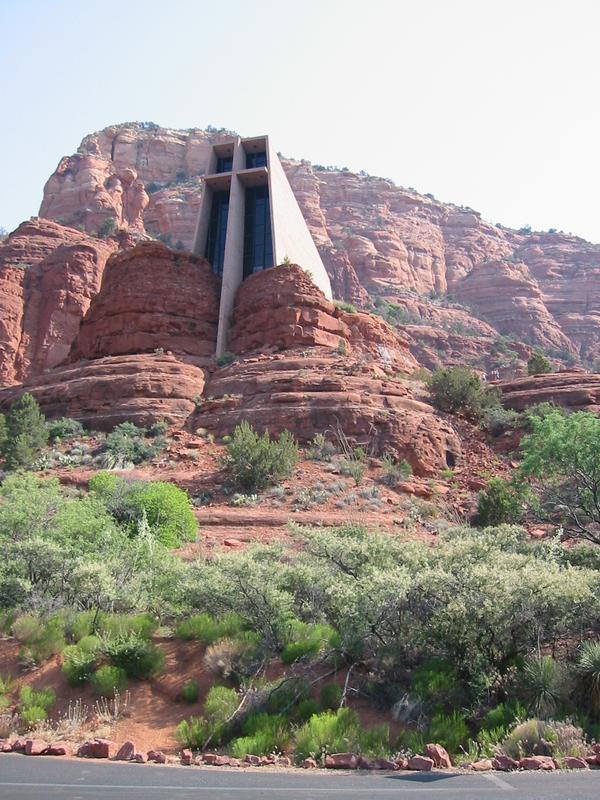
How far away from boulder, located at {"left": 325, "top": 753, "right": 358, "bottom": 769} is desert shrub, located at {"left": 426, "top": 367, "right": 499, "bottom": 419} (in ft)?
72.8

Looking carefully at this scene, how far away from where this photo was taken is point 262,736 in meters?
8.16

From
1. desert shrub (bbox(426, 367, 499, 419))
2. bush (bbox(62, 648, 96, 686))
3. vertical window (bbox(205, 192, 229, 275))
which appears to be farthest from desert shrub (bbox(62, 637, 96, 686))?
vertical window (bbox(205, 192, 229, 275))

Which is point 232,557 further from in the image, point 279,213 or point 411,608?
point 279,213

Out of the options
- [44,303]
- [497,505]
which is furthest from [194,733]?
[44,303]

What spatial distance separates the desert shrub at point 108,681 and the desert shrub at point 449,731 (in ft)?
15.8

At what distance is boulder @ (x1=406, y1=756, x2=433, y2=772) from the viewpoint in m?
7.11

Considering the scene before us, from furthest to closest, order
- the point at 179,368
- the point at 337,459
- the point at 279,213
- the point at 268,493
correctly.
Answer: the point at 279,213 → the point at 179,368 → the point at 337,459 → the point at 268,493

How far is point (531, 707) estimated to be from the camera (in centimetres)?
830

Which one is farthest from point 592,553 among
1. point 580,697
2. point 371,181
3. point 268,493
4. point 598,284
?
point 371,181

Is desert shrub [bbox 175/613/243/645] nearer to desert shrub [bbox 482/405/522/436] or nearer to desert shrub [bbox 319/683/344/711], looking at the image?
desert shrub [bbox 319/683/344/711]

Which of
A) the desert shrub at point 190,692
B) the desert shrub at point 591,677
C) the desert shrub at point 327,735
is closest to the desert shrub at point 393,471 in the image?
the desert shrub at point 190,692

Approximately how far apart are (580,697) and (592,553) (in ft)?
17.5

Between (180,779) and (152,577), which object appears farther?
(152,577)

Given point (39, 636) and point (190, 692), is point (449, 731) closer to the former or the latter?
A: point (190, 692)
